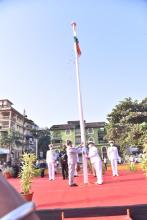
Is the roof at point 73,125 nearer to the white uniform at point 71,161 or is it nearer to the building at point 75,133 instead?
the building at point 75,133

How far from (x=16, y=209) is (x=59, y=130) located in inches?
2504

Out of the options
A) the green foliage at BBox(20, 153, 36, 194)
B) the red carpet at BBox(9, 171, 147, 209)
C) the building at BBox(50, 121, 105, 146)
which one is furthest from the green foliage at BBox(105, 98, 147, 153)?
the building at BBox(50, 121, 105, 146)

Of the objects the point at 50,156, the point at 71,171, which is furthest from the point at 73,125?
the point at 71,171

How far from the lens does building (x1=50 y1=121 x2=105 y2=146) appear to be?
6250 cm

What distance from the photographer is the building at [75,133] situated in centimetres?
6250

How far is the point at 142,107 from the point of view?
114 feet

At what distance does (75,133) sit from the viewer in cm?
6322

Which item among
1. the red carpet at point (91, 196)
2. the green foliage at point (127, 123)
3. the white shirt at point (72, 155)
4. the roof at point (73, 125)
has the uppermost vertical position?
the roof at point (73, 125)

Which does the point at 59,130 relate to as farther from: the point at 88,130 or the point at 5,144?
the point at 5,144

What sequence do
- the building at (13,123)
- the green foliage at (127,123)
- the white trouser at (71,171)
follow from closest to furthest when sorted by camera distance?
1. the white trouser at (71,171)
2. the green foliage at (127,123)
3. the building at (13,123)

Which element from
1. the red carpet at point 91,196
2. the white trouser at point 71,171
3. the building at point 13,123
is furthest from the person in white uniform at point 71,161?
the building at point 13,123

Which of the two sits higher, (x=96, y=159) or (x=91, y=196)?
(x=96, y=159)

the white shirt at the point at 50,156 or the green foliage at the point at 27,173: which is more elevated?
the white shirt at the point at 50,156

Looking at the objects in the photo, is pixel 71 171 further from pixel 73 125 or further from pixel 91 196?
pixel 73 125
